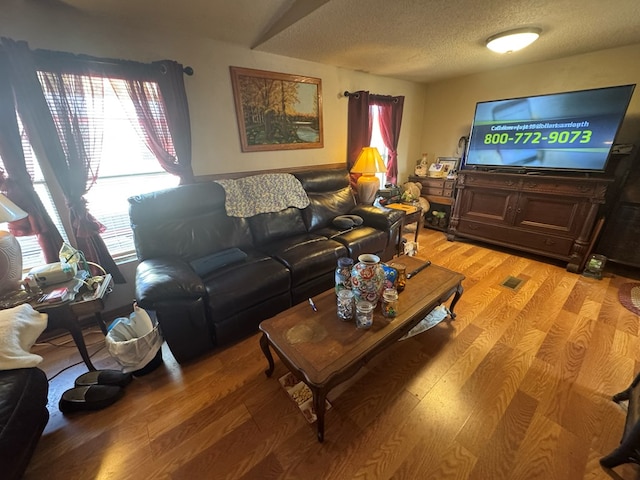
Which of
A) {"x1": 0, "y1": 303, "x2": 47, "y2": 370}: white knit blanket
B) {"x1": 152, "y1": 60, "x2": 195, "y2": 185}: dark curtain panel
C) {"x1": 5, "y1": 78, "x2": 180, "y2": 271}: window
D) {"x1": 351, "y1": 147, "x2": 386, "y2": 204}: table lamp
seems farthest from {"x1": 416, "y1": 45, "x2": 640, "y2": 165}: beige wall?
{"x1": 0, "y1": 303, "x2": 47, "y2": 370}: white knit blanket

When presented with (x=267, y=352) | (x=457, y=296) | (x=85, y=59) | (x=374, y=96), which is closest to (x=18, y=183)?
(x=85, y=59)

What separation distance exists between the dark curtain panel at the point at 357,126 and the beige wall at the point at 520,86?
4.48 ft

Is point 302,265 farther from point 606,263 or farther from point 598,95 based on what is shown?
point 606,263

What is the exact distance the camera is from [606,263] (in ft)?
8.85

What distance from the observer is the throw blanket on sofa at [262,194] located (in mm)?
2289

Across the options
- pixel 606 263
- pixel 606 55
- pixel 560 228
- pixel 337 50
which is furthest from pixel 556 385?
pixel 606 55

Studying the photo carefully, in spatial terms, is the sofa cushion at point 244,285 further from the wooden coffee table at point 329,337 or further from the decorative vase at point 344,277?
the decorative vase at point 344,277

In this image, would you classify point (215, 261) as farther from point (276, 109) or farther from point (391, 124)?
point (391, 124)

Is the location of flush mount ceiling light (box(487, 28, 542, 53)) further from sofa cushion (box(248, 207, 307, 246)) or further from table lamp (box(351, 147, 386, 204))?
sofa cushion (box(248, 207, 307, 246))

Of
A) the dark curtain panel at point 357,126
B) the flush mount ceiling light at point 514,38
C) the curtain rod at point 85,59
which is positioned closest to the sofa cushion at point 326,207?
the dark curtain panel at point 357,126

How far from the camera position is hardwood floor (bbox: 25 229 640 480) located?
1092 millimetres

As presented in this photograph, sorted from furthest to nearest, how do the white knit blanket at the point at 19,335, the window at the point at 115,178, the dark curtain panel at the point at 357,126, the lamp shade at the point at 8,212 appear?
the dark curtain panel at the point at 357,126 → the window at the point at 115,178 → the lamp shade at the point at 8,212 → the white knit blanket at the point at 19,335

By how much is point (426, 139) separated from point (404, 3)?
292 cm

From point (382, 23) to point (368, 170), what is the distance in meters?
1.43
